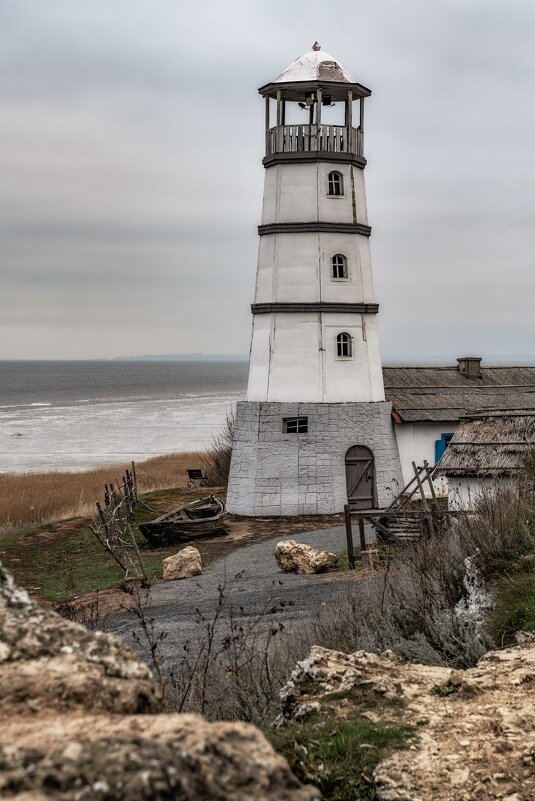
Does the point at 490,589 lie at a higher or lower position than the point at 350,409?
lower

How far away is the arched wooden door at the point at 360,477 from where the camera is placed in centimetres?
2931

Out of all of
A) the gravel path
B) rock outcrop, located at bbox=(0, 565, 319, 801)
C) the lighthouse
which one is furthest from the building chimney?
rock outcrop, located at bbox=(0, 565, 319, 801)

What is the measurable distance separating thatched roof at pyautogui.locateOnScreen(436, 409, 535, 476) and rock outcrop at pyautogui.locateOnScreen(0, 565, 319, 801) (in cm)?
1832

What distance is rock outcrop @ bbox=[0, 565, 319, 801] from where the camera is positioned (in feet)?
8.50

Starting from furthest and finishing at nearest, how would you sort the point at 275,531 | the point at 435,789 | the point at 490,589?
the point at 275,531 → the point at 490,589 → the point at 435,789

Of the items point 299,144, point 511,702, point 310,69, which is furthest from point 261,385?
point 511,702

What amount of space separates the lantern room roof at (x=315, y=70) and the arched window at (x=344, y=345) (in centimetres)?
782

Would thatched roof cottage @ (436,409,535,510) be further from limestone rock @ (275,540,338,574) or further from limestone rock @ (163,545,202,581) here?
limestone rock @ (163,545,202,581)

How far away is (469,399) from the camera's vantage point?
110 ft

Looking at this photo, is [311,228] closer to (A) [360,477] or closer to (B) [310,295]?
(B) [310,295]

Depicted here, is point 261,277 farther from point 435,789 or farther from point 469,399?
point 435,789

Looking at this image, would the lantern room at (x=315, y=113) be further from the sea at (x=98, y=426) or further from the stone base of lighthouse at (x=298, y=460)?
the sea at (x=98, y=426)

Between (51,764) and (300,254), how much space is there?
27.0 metres

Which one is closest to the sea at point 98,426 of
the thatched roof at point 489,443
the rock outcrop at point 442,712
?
the thatched roof at point 489,443
